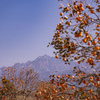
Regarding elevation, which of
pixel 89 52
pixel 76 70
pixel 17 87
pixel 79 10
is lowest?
pixel 17 87

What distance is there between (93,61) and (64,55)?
1.17 meters

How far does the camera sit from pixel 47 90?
5.48 meters

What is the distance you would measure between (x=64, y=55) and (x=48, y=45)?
0.92m

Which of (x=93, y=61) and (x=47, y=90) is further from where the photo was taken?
(x=47, y=90)

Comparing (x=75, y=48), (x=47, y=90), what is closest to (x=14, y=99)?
(x=47, y=90)

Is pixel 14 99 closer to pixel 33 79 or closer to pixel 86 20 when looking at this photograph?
pixel 33 79

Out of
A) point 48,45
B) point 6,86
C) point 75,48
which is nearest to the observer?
point 75,48

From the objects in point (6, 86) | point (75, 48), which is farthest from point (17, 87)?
point (75, 48)

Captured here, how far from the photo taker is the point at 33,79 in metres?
18.5

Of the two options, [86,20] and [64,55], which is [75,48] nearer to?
[64,55]

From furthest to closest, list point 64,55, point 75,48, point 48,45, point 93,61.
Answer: point 48,45 < point 64,55 < point 75,48 < point 93,61

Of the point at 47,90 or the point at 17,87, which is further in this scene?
the point at 17,87

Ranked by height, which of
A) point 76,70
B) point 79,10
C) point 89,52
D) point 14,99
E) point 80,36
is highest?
point 79,10

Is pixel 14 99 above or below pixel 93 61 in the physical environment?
below
